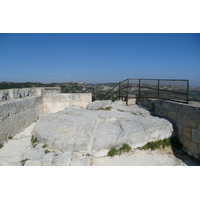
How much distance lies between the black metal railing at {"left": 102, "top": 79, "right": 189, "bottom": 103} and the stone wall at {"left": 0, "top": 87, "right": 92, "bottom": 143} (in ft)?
7.86

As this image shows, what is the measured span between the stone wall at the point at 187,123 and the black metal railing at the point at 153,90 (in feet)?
1.59

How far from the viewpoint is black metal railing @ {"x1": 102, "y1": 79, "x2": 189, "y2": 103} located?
6.25 m

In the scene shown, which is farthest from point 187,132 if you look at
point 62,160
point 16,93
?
point 16,93

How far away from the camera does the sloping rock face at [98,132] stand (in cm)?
453

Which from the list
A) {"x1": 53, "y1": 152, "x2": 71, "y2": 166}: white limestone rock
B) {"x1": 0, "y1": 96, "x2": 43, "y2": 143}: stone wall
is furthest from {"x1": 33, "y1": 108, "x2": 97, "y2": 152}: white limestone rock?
{"x1": 0, "y1": 96, "x2": 43, "y2": 143}: stone wall

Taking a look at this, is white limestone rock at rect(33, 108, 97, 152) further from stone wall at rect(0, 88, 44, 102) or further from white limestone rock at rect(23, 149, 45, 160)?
stone wall at rect(0, 88, 44, 102)

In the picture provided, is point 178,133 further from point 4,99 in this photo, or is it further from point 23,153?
point 4,99

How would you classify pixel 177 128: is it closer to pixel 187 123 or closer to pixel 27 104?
pixel 187 123

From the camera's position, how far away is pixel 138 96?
932 centimetres

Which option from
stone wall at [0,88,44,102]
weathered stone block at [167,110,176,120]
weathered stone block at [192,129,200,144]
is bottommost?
weathered stone block at [192,129,200,144]

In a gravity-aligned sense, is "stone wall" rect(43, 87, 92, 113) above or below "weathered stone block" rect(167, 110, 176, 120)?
above

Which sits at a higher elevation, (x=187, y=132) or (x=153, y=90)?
(x=153, y=90)

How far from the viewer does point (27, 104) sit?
6836 millimetres

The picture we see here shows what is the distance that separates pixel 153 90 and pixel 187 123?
3123 millimetres
